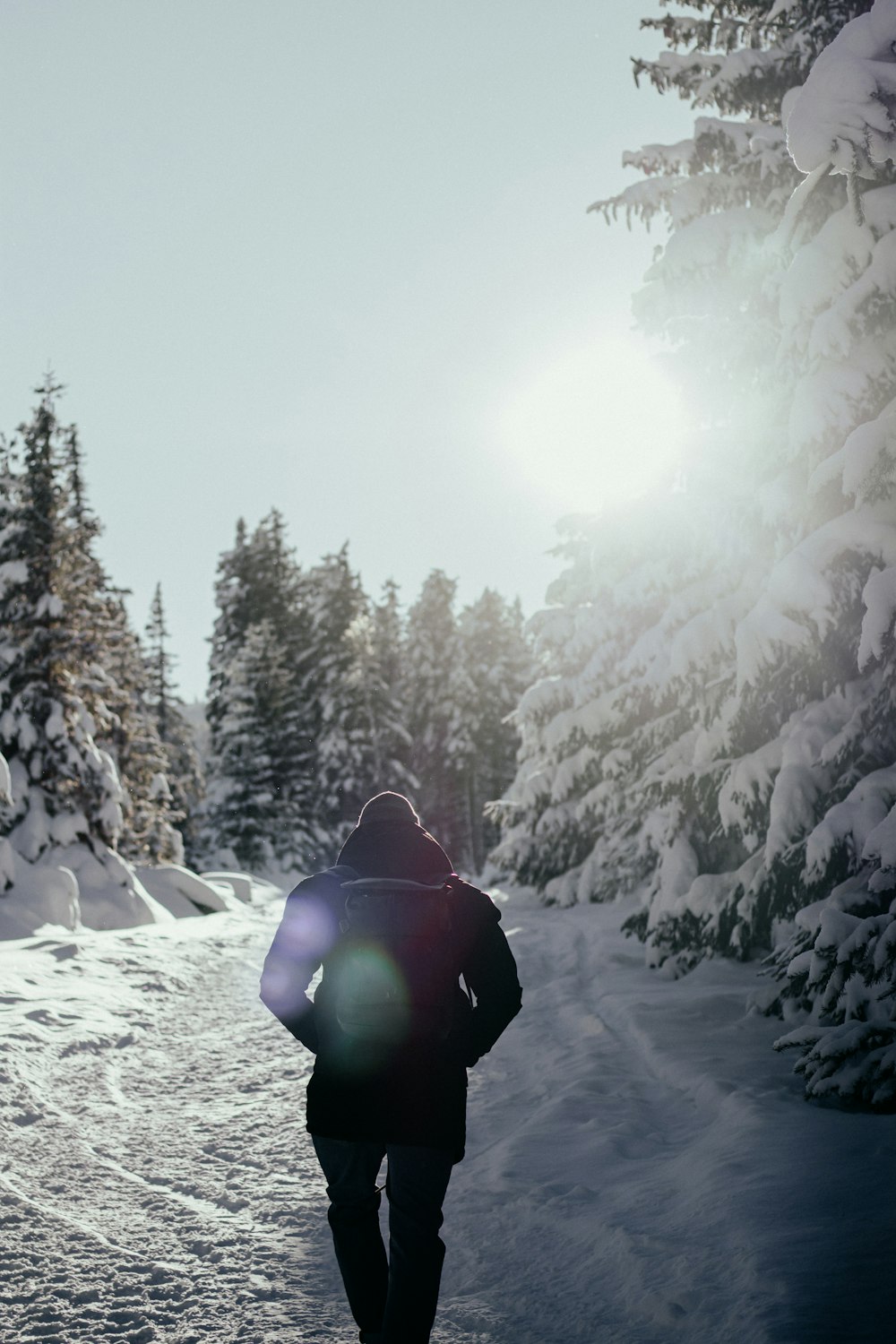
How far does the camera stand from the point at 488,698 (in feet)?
157

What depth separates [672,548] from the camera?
39.6ft

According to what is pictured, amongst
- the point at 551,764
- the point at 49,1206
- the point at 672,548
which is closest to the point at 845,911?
the point at 49,1206

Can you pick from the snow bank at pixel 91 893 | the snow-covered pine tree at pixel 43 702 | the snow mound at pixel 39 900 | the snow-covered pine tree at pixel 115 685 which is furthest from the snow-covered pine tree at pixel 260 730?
the snow mound at pixel 39 900

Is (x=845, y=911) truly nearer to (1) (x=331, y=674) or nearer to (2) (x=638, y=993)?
(2) (x=638, y=993)

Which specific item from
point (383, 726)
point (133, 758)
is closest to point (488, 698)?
point (383, 726)

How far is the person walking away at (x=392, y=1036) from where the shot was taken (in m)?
3.37

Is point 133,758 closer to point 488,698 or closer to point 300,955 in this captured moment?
point 488,698

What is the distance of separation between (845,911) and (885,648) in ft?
6.06

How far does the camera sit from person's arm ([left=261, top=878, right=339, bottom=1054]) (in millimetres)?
3613

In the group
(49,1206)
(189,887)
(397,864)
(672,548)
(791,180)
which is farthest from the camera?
(189,887)

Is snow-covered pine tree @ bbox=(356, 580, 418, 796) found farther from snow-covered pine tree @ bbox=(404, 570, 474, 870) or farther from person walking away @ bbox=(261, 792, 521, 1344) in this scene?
person walking away @ bbox=(261, 792, 521, 1344)

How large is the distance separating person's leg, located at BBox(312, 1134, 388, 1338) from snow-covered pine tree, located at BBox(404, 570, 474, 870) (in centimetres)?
4209

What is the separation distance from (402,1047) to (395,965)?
0.97 feet

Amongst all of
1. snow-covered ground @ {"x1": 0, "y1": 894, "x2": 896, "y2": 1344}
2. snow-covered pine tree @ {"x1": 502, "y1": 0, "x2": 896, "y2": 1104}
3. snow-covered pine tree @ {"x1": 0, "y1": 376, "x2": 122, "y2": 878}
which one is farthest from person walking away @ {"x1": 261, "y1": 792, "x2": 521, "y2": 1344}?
snow-covered pine tree @ {"x1": 0, "y1": 376, "x2": 122, "y2": 878}
